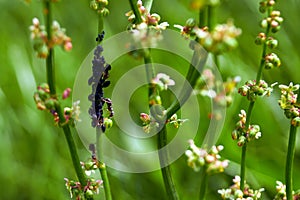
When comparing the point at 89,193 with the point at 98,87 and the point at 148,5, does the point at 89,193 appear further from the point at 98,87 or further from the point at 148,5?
the point at 148,5

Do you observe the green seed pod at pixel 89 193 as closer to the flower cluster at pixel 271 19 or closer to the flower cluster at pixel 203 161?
the flower cluster at pixel 203 161

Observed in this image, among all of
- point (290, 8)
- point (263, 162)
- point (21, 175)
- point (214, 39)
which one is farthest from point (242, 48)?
point (214, 39)

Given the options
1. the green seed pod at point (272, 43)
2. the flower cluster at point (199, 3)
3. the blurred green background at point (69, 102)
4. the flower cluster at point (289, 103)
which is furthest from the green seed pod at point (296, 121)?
the blurred green background at point (69, 102)

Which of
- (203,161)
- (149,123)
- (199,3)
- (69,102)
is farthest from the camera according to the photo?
(69,102)

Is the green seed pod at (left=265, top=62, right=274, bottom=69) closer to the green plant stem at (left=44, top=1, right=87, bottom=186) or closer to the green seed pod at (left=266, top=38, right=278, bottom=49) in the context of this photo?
the green seed pod at (left=266, top=38, right=278, bottom=49)

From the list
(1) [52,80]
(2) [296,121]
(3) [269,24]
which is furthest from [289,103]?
(1) [52,80]

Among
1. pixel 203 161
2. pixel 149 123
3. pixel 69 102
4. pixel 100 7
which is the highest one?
pixel 69 102

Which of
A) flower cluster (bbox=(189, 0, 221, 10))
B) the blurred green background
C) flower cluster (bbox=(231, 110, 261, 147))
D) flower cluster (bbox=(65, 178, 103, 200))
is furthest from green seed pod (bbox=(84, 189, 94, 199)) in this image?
the blurred green background
